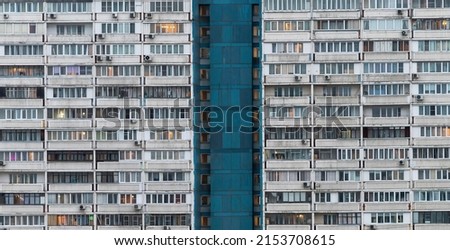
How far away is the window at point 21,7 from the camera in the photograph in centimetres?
5538

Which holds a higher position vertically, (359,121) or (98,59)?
(98,59)

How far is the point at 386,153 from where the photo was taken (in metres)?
55.0

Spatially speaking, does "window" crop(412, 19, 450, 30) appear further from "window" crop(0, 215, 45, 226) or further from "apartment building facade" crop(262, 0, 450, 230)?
"window" crop(0, 215, 45, 226)

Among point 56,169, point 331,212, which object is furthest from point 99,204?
point 331,212

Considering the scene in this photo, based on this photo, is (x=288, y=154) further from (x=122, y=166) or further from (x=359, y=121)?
(x=122, y=166)

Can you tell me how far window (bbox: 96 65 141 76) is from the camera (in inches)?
2173

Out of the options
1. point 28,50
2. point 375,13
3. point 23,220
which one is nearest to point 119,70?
point 28,50

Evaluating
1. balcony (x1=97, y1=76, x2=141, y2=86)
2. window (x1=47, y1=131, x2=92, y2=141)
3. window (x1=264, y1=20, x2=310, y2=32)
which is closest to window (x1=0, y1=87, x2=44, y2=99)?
window (x1=47, y1=131, x2=92, y2=141)

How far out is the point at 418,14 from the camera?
54406 mm

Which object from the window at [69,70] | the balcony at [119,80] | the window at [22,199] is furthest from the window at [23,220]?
the balcony at [119,80]

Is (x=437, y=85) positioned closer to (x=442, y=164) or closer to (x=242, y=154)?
(x=442, y=164)

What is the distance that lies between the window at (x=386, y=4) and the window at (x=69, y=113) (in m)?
15.1

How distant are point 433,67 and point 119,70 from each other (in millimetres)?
15835

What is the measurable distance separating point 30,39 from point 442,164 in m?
21.8
